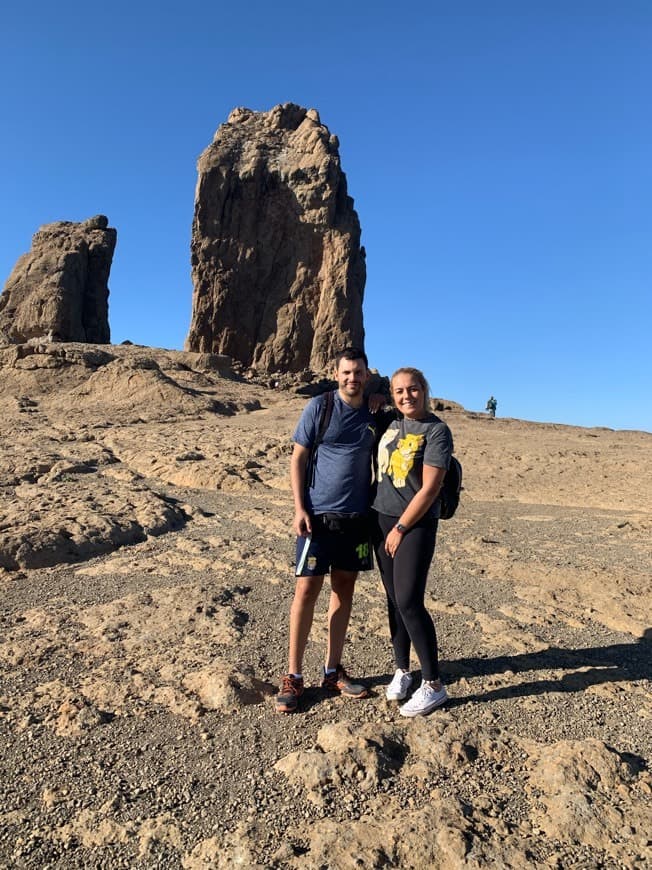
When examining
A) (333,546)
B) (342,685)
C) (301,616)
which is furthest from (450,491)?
(342,685)

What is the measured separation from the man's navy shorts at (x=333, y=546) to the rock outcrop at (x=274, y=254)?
2969 centimetres

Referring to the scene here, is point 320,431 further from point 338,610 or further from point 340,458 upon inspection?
point 338,610

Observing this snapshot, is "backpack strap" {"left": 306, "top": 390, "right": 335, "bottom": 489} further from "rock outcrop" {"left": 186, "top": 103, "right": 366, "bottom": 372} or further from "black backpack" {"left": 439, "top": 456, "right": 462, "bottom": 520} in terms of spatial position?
"rock outcrop" {"left": 186, "top": 103, "right": 366, "bottom": 372}

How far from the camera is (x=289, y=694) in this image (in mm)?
3012

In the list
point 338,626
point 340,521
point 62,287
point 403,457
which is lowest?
point 338,626

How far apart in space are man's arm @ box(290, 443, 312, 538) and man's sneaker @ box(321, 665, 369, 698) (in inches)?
33.3

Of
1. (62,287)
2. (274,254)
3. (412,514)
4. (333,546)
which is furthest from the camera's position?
(274,254)

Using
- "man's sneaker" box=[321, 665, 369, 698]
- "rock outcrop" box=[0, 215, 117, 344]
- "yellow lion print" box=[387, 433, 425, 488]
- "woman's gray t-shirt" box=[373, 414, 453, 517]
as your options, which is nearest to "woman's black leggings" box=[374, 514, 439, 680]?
"woman's gray t-shirt" box=[373, 414, 453, 517]

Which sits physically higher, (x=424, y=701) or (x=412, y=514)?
(x=412, y=514)

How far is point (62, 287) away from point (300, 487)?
35.7 meters

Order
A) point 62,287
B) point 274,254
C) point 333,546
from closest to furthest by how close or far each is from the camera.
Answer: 1. point 333,546
2. point 62,287
3. point 274,254

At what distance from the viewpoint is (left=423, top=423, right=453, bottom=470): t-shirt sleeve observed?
114 inches

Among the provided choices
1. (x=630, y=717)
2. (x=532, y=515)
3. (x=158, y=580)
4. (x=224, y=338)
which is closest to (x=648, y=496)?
(x=532, y=515)

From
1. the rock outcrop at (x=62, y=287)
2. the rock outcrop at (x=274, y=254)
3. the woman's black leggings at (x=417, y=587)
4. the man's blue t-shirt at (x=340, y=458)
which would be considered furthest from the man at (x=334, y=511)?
the rock outcrop at (x=62, y=287)
